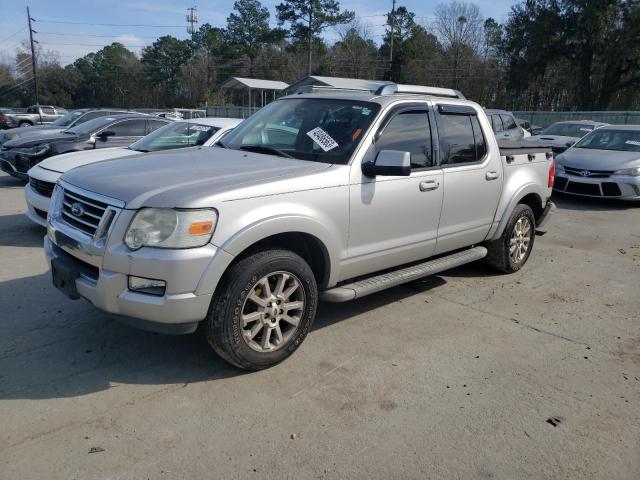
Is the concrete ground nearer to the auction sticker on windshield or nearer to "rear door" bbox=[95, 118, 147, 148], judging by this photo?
the auction sticker on windshield

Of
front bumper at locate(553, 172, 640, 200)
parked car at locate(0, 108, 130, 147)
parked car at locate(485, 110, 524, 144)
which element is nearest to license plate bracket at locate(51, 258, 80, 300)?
front bumper at locate(553, 172, 640, 200)

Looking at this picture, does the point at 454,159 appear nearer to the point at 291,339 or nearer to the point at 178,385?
the point at 291,339

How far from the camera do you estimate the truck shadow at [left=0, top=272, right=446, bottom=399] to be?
350cm

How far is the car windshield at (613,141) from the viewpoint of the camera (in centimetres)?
1125

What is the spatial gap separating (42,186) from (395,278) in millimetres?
4809

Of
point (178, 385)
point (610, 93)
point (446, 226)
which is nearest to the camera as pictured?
point (178, 385)

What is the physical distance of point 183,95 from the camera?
241ft

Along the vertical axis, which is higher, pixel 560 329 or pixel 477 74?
pixel 477 74

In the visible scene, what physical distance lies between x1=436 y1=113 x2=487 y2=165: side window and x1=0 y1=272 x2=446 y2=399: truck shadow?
5.46 ft

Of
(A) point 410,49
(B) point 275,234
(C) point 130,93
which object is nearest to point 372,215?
(B) point 275,234

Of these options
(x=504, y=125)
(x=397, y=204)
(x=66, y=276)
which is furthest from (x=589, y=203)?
(x=66, y=276)

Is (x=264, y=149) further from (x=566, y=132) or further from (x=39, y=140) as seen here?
(x=566, y=132)

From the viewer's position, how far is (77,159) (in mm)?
7570

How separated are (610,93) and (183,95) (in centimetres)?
5307
